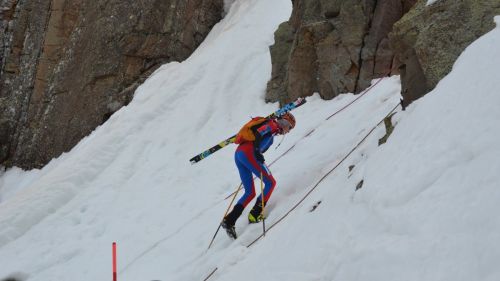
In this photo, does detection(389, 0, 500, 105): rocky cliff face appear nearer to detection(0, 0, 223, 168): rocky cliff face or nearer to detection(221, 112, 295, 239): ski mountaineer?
detection(221, 112, 295, 239): ski mountaineer

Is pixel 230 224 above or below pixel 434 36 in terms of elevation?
below

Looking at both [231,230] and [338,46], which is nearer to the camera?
[231,230]

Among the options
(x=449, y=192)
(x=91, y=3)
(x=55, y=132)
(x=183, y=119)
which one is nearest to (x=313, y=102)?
(x=183, y=119)

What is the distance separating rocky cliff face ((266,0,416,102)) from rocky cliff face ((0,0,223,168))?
807 centimetres

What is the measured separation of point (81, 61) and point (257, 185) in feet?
44.7

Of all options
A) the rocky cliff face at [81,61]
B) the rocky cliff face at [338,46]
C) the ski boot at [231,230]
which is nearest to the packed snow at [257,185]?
the ski boot at [231,230]

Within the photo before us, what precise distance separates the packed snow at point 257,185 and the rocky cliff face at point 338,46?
567 mm

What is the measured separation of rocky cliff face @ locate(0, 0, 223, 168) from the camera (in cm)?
2025

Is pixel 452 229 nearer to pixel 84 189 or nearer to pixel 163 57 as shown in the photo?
pixel 84 189

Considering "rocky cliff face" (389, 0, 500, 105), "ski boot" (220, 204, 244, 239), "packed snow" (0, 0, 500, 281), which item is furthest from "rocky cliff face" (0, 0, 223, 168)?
"rocky cliff face" (389, 0, 500, 105)

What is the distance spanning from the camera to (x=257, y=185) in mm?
10664

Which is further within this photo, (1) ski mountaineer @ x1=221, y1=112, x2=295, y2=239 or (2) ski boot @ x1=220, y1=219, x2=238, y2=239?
(1) ski mountaineer @ x1=221, y1=112, x2=295, y2=239

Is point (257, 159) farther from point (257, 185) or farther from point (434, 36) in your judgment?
point (434, 36)

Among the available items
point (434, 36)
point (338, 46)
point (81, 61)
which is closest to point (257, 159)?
point (434, 36)
